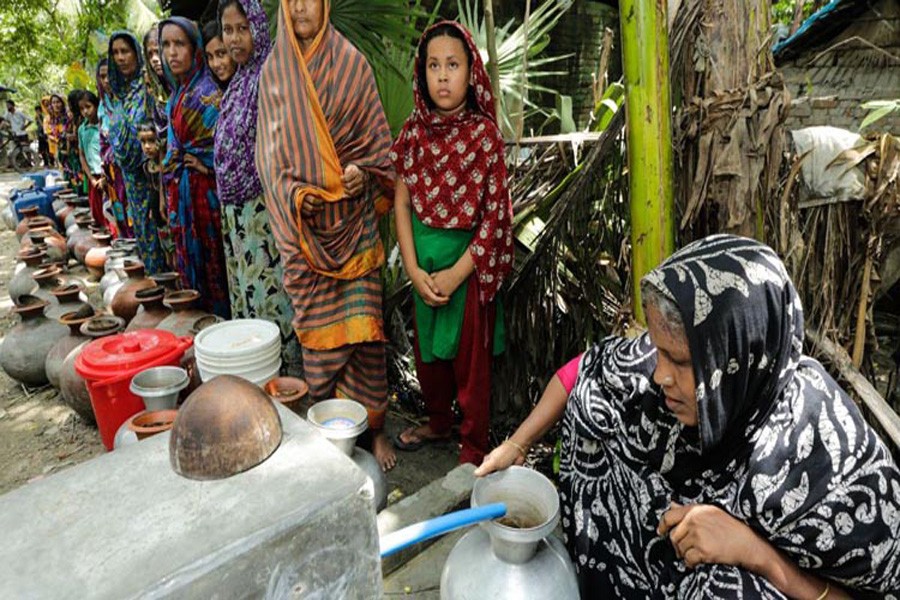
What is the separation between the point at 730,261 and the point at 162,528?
1.26 metres

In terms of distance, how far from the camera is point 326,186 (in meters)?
2.59

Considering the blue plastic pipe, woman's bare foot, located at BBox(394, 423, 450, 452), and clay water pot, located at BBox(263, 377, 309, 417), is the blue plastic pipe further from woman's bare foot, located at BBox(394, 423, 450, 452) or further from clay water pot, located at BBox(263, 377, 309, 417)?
woman's bare foot, located at BBox(394, 423, 450, 452)

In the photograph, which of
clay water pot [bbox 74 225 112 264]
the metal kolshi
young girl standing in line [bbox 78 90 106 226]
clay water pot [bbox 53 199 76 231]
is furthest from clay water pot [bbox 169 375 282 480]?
clay water pot [bbox 53 199 76 231]

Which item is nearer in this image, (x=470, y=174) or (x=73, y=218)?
(x=470, y=174)

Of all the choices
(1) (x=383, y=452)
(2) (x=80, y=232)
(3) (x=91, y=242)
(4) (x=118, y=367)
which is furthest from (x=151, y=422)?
(2) (x=80, y=232)

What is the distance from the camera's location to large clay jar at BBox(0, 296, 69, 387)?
3.84 m

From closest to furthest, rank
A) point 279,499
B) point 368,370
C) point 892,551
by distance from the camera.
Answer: point 279,499 < point 892,551 < point 368,370

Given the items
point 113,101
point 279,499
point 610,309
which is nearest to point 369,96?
point 610,309

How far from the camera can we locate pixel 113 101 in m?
5.45

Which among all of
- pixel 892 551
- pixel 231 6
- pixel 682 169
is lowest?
pixel 892 551

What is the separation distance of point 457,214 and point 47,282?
3569 mm

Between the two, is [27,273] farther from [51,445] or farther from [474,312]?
[474,312]

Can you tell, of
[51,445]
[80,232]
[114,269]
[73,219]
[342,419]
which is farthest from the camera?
[73,219]

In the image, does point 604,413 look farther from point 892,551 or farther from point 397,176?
point 397,176
